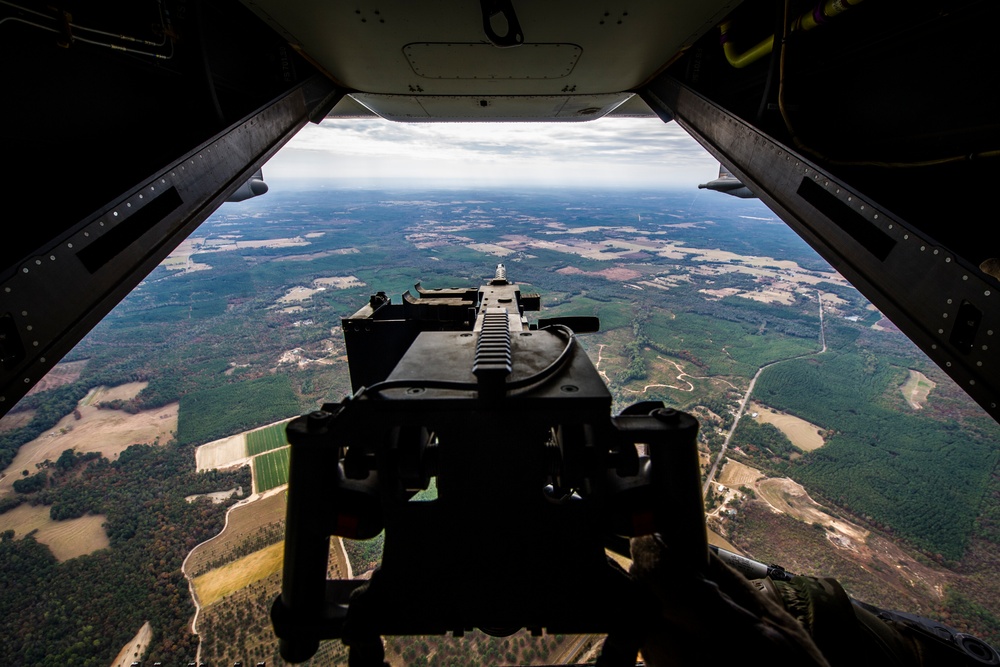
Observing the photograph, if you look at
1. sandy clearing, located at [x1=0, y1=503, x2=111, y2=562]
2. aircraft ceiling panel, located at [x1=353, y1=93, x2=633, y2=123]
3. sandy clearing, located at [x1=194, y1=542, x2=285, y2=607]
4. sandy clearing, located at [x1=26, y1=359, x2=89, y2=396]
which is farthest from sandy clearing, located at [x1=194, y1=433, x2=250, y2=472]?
sandy clearing, located at [x1=26, y1=359, x2=89, y2=396]

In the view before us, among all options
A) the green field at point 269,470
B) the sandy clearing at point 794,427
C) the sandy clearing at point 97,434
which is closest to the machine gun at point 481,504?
the green field at point 269,470

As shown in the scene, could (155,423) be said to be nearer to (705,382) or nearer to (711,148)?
(711,148)

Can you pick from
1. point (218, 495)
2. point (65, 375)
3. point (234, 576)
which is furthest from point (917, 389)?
point (65, 375)

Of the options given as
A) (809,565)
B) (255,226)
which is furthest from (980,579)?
(255,226)

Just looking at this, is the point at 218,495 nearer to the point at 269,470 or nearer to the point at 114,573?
the point at 269,470

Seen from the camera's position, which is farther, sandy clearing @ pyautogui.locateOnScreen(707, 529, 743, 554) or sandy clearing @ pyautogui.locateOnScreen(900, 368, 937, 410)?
sandy clearing @ pyautogui.locateOnScreen(900, 368, 937, 410)

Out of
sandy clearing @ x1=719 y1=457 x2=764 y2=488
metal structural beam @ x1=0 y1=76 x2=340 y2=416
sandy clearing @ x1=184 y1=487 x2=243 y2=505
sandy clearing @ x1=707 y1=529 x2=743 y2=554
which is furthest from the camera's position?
sandy clearing @ x1=184 y1=487 x2=243 y2=505

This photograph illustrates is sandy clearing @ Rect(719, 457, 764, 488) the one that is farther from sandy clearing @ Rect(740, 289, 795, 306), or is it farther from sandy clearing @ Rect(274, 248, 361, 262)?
sandy clearing @ Rect(274, 248, 361, 262)
